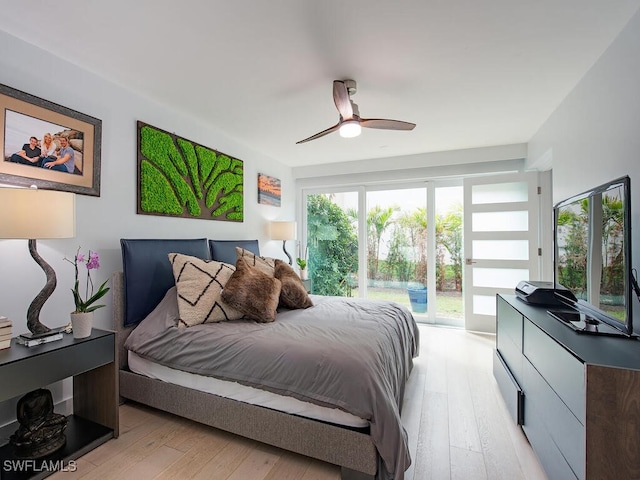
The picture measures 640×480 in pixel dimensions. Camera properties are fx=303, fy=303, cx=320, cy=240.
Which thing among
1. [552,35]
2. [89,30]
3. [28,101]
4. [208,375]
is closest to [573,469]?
[208,375]

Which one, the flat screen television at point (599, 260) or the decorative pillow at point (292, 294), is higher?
the flat screen television at point (599, 260)

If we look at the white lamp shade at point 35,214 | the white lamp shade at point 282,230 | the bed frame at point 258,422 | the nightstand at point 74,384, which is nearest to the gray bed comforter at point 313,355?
the bed frame at point 258,422

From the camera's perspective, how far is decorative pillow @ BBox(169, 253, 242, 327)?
7.15 feet

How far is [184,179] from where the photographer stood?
306cm

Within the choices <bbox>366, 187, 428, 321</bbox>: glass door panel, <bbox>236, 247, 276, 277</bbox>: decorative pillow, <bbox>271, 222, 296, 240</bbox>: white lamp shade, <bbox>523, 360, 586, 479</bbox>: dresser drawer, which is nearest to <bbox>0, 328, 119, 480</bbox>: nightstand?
<bbox>236, 247, 276, 277</bbox>: decorative pillow

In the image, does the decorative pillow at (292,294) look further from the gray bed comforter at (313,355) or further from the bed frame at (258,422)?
the bed frame at (258,422)

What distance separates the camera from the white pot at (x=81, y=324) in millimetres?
1788

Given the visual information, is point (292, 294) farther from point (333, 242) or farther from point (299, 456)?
point (333, 242)

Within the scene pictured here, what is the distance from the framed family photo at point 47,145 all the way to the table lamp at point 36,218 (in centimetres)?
50

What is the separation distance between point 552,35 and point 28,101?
3316 millimetres

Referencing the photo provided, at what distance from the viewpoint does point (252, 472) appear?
1.61 m

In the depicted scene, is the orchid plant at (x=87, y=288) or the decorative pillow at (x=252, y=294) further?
the decorative pillow at (x=252, y=294)

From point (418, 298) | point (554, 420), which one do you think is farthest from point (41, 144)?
point (418, 298)

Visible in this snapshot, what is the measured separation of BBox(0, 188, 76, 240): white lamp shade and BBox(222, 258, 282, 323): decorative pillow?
1.05m
